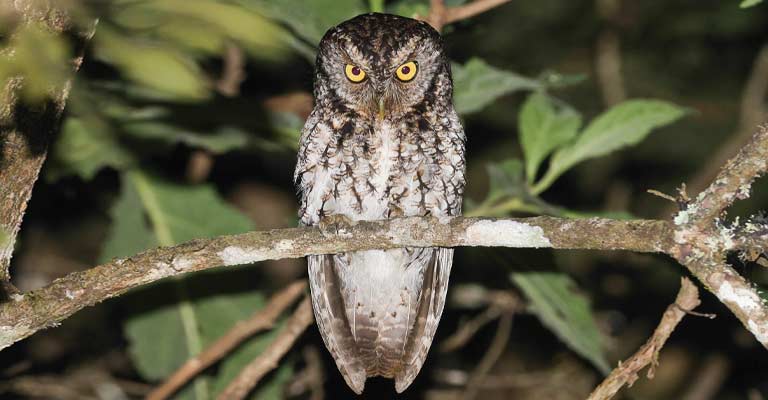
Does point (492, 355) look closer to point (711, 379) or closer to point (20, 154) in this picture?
point (711, 379)

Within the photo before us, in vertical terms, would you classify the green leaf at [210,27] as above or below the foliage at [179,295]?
above

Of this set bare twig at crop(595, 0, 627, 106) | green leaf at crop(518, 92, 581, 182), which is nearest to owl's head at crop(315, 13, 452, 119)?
green leaf at crop(518, 92, 581, 182)

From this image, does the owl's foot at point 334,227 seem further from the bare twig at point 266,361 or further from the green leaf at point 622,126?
the green leaf at point 622,126

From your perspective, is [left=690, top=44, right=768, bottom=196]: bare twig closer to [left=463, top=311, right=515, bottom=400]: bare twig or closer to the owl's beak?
[left=463, top=311, right=515, bottom=400]: bare twig

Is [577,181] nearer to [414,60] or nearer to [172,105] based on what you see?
[414,60]

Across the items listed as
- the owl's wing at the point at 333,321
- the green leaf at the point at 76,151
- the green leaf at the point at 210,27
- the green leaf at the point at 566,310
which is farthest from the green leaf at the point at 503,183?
the green leaf at the point at 210,27

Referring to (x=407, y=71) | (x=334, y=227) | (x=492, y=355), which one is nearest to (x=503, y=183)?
(x=407, y=71)

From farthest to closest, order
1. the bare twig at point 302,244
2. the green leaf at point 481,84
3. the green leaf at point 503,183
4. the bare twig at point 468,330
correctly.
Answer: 1. the bare twig at point 468,330
2. the green leaf at point 481,84
3. the green leaf at point 503,183
4. the bare twig at point 302,244
